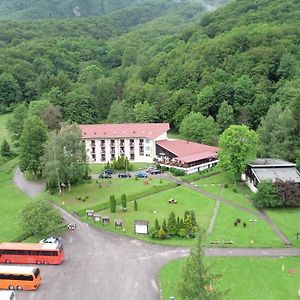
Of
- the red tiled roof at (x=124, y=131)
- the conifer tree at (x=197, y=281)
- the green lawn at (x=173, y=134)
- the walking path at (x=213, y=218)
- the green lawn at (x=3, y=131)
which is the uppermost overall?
the conifer tree at (x=197, y=281)

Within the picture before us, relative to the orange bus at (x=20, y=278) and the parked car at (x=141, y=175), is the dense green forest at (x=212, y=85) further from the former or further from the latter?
the orange bus at (x=20, y=278)

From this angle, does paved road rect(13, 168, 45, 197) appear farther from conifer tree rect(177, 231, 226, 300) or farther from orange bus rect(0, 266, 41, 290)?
conifer tree rect(177, 231, 226, 300)

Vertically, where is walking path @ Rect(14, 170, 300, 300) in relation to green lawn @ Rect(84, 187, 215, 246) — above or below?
above

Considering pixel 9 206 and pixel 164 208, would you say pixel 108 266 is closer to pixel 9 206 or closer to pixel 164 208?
pixel 164 208

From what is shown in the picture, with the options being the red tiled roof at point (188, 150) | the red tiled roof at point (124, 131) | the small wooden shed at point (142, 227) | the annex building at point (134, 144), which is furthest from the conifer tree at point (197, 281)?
the red tiled roof at point (124, 131)

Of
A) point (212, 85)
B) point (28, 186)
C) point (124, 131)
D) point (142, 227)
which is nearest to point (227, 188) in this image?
point (142, 227)

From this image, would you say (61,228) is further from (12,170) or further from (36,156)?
(12,170)

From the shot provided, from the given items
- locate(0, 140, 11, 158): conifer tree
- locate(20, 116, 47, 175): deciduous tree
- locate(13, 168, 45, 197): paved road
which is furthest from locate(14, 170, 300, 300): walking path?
locate(0, 140, 11, 158): conifer tree
